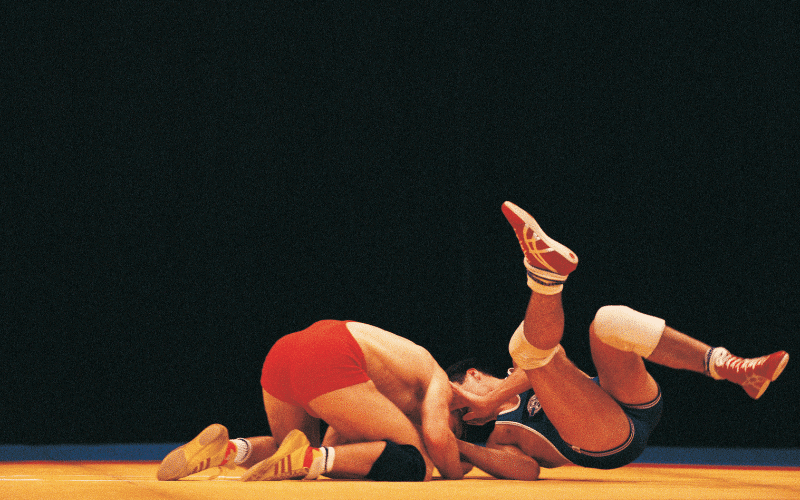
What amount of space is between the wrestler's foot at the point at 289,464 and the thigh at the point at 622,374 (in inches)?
30.5

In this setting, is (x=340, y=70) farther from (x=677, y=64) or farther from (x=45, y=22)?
(x=677, y=64)

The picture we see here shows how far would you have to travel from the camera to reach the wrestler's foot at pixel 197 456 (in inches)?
81.2

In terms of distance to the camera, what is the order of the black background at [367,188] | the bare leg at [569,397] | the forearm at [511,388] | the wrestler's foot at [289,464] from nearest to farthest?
the bare leg at [569,397] → the wrestler's foot at [289,464] → the forearm at [511,388] → the black background at [367,188]

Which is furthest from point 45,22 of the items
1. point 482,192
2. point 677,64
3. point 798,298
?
point 798,298

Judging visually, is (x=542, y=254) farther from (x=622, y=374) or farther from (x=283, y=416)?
(x=283, y=416)

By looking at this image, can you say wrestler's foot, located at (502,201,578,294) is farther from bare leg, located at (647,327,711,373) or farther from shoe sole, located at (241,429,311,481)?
shoe sole, located at (241,429,311,481)

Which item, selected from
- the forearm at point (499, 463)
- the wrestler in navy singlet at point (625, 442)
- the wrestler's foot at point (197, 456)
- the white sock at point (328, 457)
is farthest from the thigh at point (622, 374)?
the wrestler's foot at point (197, 456)

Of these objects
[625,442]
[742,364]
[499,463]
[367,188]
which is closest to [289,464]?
[499,463]

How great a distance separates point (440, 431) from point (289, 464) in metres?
0.42

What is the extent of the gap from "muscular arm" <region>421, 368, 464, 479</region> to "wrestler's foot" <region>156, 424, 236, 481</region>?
0.57 metres

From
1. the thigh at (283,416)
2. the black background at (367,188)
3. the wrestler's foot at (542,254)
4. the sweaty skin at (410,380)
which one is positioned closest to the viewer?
the wrestler's foot at (542,254)

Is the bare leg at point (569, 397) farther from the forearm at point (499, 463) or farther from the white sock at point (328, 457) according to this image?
the white sock at point (328, 457)

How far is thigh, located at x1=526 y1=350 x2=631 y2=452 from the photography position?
1.97 meters

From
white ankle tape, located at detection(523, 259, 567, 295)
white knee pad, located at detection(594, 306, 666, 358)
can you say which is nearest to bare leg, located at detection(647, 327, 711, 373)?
white knee pad, located at detection(594, 306, 666, 358)
